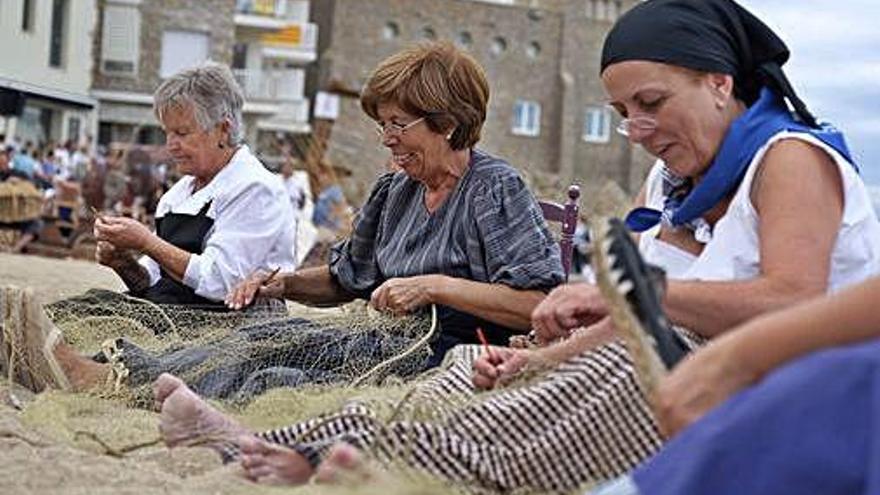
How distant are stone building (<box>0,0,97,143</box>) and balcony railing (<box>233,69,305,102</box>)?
825 cm

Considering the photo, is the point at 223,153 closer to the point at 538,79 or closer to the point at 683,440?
the point at 683,440

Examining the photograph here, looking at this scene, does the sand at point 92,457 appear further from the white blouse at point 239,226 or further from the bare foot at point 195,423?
the white blouse at point 239,226

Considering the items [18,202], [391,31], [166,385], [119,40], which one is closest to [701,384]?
[166,385]

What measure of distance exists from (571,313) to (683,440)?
117 centimetres

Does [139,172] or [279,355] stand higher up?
[279,355]

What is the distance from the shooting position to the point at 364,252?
5.54 meters

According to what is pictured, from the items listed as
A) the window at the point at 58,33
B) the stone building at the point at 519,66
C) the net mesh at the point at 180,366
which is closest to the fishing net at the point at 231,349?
the net mesh at the point at 180,366

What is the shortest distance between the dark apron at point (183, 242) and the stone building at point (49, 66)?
89.3ft

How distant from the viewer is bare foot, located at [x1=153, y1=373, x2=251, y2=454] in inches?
154

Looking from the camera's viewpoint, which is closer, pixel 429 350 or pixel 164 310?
pixel 429 350

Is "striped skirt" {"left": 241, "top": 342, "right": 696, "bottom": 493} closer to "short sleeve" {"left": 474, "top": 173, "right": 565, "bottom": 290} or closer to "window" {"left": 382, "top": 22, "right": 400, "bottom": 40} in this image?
"short sleeve" {"left": 474, "top": 173, "right": 565, "bottom": 290}

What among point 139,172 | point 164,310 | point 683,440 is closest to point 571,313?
point 683,440

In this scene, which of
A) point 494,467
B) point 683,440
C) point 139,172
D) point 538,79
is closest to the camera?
point 683,440

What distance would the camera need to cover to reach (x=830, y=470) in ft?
7.11
